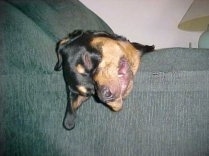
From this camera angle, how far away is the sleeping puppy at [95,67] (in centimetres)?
125

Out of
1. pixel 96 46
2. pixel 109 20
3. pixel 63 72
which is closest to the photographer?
pixel 63 72

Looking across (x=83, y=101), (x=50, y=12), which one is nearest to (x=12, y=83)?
(x=83, y=101)

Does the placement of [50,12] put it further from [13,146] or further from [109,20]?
[109,20]

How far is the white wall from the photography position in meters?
2.77

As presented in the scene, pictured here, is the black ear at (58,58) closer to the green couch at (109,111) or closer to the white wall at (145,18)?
the green couch at (109,111)

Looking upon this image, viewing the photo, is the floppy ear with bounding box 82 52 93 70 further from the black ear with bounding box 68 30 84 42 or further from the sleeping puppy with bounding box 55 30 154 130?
the black ear with bounding box 68 30 84 42

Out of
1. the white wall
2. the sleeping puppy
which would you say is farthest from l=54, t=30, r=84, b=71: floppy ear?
the white wall

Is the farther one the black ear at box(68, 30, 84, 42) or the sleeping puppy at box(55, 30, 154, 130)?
the black ear at box(68, 30, 84, 42)

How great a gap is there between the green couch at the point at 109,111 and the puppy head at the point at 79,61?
9 cm

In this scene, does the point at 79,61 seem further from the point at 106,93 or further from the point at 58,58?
the point at 106,93

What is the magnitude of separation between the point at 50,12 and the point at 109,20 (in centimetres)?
117

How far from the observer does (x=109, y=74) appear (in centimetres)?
132

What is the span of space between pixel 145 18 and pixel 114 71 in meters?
1.70

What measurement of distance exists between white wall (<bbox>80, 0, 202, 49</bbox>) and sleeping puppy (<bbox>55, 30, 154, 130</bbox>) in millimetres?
1330
